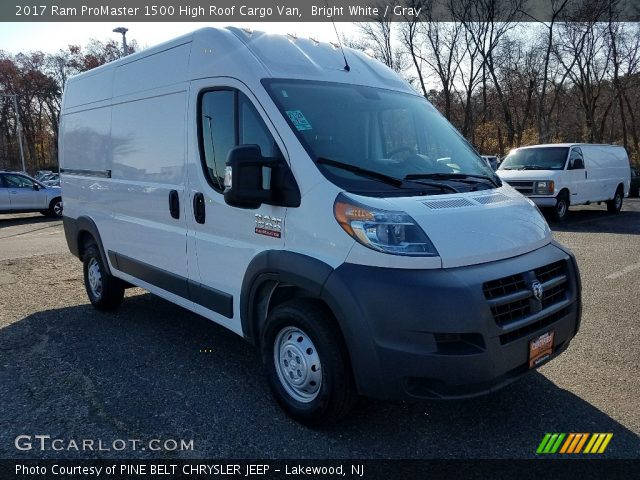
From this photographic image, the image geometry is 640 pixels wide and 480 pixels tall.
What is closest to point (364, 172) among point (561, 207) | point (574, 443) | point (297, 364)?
point (297, 364)

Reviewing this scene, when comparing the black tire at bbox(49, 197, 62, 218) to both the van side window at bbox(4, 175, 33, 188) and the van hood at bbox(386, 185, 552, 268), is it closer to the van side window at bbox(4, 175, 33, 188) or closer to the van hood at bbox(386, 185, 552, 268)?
the van side window at bbox(4, 175, 33, 188)

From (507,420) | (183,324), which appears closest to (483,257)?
(507,420)

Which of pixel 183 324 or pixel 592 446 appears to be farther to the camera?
pixel 183 324

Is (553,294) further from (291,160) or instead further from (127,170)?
(127,170)

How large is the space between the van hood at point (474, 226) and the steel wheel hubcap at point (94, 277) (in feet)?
13.7

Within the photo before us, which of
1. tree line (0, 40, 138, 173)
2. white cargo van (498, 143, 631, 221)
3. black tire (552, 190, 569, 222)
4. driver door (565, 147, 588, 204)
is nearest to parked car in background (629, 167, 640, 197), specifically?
white cargo van (498, 143, 631, 221)

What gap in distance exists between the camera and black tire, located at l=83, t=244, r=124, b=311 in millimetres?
5605

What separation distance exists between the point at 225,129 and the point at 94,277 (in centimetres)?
325

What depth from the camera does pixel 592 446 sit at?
2.94 metres

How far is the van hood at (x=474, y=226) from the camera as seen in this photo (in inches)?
107

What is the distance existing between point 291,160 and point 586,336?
3391 millimetres

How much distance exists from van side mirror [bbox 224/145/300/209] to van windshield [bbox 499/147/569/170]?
1167 cm

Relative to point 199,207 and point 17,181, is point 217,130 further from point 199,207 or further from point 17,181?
point 17,181

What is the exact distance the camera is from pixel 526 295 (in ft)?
9.32
